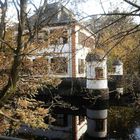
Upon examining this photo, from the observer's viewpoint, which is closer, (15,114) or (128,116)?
(15,114)

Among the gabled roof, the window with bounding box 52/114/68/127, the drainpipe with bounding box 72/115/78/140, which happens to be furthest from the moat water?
the gabled roof

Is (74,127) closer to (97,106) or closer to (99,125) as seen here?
(99,125)

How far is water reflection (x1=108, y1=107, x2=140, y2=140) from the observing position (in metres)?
19.2

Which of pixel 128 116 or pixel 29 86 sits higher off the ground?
pixel 29 86

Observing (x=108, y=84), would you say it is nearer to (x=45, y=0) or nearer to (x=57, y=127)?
(x=57, y=127)

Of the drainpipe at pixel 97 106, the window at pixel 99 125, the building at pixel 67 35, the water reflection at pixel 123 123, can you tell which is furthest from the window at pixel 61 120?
the building at pixel 67 35

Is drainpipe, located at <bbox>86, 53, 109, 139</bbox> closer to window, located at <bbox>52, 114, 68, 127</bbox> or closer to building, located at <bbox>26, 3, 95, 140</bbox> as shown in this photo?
building, located at <bbox>26, 3, 95, 140</bbox>

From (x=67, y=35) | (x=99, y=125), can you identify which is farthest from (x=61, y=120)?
(x=67, y=35)

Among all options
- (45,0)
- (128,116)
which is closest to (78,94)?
(128,116)

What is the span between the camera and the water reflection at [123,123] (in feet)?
63.0

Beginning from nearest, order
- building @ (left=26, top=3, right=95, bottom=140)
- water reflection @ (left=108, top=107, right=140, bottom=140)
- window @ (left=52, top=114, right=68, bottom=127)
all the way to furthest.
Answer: building @ (left=26, top=3, right=95, bottom=140)
water reflection @ (left=108, top=107, right=140, bottom=140)
window @ (left=52, top=114, right=68, bottom=127)

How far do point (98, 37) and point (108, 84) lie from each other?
21.0 metres

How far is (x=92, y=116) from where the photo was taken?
22.7 metres

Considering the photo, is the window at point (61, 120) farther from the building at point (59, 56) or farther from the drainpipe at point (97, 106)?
the drainpipe at point (97, 106)
